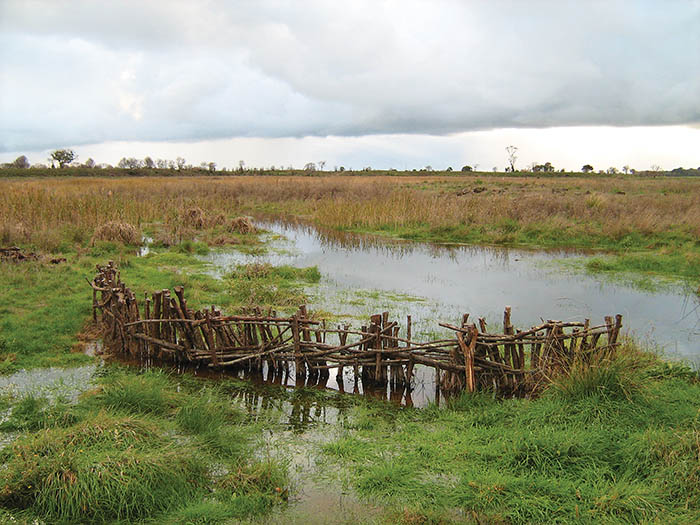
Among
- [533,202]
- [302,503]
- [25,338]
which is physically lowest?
[302,503]

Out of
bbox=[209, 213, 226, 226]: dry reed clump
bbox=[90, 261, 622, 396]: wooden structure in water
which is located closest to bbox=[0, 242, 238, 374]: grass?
bbox=[90, 261, 622, 396]: wooden structure in water

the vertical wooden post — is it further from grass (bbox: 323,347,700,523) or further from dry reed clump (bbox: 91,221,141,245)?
dry reed clump (bbox: 91,221,141,245)

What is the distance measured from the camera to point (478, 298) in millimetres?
10383

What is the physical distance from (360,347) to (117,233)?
11174 millimetres

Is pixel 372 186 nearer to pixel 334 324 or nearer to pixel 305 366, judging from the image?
pixel 334 324

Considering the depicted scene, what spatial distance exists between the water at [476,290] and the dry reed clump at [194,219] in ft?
13.8

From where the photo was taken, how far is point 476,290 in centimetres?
1109

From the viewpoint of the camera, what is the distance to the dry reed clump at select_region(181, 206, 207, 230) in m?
19.1

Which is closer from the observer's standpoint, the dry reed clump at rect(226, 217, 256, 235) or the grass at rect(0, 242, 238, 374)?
the grass at rect(0, 242, 238, 374)

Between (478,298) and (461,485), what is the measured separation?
22.2ft

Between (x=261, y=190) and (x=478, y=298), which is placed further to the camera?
(x=261, y=190)

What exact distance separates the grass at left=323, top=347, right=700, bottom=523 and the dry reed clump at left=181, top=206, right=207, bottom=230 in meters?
15.3

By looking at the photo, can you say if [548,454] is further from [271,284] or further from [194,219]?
[194,219]

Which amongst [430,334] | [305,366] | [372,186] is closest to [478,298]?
[430,334]
